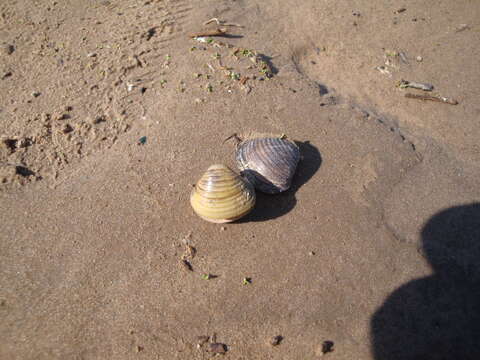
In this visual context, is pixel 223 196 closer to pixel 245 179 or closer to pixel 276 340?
pixel 245 179

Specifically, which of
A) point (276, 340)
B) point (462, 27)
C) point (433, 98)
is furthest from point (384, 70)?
point (276, 340)

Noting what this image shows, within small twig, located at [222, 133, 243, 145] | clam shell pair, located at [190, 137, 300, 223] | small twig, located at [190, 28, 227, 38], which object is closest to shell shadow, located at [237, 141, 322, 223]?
clam shell pair, located at [190, 137, 300, 223]

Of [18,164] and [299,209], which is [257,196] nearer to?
[299,209]

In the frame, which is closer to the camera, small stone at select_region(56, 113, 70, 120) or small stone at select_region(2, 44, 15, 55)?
small stone at select_region(56, 113, 70, 120)

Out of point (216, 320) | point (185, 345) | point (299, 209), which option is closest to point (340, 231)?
point (299, 209)

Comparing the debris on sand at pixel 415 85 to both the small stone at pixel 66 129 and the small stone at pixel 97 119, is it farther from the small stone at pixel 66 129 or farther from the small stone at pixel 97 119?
the small stone at pixel 66 129

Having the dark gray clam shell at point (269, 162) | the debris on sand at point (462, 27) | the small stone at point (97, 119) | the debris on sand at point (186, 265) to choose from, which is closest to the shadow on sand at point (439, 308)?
the dark gray clam shell at point (269, 162)

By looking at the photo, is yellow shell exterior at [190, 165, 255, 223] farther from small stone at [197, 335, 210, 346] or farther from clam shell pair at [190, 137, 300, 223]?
small stone at [197, 335, 210, 346]

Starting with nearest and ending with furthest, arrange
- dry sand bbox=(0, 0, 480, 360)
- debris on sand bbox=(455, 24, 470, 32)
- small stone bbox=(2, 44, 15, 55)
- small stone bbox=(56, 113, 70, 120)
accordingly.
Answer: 1. dry sand bbox=(0, 0, 480, 360)
2. small stone bbox=(56, 113, 70, 120)
3. small stone bbox=(2, 44, 15, 55)
4. debris on sand bbox=(455, 24, 470, 32)
